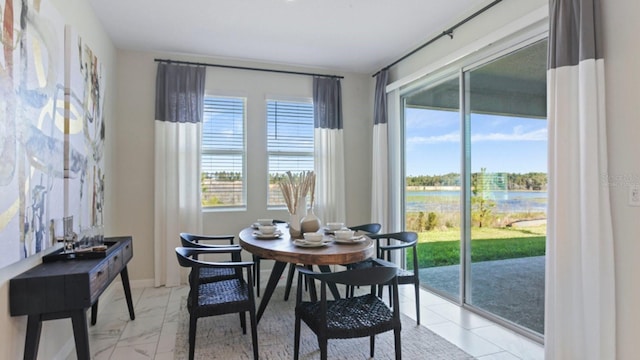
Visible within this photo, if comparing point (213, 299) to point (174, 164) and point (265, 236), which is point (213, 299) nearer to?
point (265, 236)

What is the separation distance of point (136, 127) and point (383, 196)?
3087 mm

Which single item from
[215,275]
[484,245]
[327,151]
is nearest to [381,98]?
[327,151]

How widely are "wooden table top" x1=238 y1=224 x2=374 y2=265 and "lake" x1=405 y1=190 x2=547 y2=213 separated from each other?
4.18ft

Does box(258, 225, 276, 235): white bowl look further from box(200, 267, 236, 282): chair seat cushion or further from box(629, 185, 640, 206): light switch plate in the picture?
box(629, 185, 640, 206): light switch plate

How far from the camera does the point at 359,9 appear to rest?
3.13m

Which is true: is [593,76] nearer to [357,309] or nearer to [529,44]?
[529,44]

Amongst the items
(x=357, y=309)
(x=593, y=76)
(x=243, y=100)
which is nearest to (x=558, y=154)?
(x=593, y=76)

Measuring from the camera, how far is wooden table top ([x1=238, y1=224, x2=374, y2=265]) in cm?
224

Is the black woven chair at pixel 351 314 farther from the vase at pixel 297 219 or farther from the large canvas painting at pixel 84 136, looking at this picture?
the large canvas painting at pixel 84 136

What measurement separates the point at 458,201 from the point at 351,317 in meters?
1.93

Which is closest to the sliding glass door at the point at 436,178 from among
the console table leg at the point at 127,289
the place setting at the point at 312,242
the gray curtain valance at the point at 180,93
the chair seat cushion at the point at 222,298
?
the place setting at the point at 312,242

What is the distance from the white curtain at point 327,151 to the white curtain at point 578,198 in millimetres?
2721

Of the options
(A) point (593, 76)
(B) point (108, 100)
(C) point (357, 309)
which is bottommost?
(C) point (357, 309)

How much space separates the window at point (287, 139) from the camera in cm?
459
